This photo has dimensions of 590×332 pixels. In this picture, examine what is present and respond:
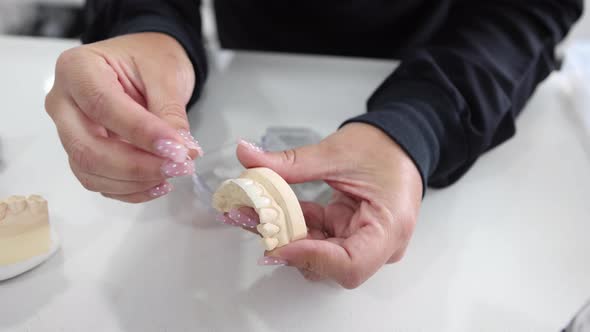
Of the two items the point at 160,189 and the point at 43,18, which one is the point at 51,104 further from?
the point at 43,18

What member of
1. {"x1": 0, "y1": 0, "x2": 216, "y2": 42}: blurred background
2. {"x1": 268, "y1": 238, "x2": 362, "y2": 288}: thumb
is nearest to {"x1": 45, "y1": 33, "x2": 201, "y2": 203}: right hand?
{"x1": 268, "y1": 238, "x2": 362, "y2": 288}: thumb

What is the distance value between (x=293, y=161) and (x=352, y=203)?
89mm

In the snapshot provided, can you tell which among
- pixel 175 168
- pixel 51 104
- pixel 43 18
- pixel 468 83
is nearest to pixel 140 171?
pixel 175 168

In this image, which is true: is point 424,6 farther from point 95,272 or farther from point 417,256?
point 95,272

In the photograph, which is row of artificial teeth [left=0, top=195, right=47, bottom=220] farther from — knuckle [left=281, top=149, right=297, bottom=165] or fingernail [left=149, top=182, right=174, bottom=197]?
knuckle [left=281, top=149, right=297, bottom=165]

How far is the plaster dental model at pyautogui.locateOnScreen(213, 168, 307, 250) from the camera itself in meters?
0.44

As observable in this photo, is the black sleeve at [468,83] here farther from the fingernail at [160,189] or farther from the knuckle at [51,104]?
the knuckle at [51,104]

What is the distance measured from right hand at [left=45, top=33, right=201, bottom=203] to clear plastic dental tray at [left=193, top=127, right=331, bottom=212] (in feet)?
0.31

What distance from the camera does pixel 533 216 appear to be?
60cm

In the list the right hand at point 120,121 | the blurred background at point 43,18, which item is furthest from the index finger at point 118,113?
the blurred background at point 43,18

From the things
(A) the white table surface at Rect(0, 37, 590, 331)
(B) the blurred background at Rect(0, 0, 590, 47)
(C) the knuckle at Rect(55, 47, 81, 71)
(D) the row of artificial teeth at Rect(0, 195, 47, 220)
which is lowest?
(A) the white table surface at Rect(0, 37, 590, 331)

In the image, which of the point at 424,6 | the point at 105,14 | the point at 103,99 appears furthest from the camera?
the point at 424,6

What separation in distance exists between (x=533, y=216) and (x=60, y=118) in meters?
0.56

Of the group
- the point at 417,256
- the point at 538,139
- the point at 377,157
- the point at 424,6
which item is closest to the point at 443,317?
the point at 417,256
